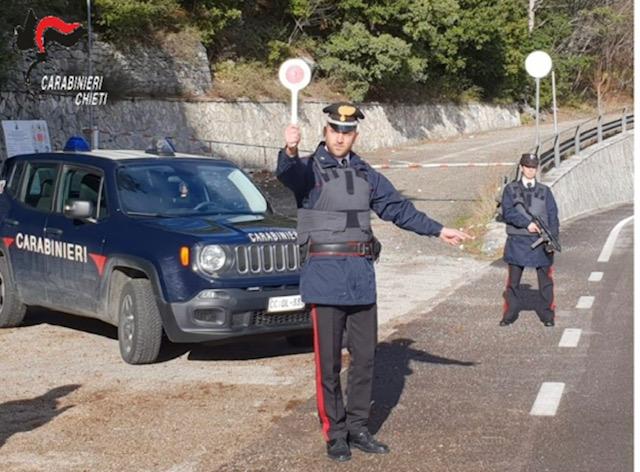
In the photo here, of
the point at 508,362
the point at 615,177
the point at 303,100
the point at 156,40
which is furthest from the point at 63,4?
the point at 508,362

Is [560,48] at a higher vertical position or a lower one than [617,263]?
higher

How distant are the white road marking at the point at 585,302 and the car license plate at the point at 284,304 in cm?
437

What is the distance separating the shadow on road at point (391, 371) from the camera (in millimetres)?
7668

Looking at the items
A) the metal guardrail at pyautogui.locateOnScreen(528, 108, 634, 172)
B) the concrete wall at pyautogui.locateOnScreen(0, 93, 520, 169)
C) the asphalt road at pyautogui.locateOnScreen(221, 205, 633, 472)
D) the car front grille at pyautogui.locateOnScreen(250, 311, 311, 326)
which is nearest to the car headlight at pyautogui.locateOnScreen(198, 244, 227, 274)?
the car front grille at pyautogui.locateOnScreen(250, 311, 311, 326)

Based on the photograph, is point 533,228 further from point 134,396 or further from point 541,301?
point 134,396

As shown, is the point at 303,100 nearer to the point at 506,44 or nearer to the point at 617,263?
the point at 506,44

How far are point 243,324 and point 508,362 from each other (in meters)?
2.24

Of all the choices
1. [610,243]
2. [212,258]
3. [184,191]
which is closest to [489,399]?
[212,258]

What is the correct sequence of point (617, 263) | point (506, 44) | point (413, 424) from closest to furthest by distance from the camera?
point (413, 424) < point (617, 263) < point (506, 44)

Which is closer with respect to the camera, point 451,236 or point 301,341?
point 451,236

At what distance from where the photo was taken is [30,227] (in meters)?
10.8

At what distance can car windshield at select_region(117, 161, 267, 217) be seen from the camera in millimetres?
10070

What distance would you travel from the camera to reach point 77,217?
991 centimetres

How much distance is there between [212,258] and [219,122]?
26.0 m
